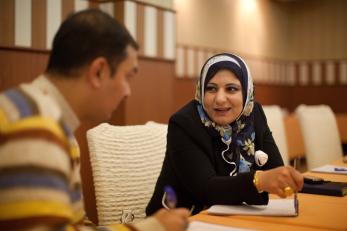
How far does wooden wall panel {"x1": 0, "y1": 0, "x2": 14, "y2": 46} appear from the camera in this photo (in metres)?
3.19

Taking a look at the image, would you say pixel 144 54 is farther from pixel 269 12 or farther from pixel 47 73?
pixel 269 12

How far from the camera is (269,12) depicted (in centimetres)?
807

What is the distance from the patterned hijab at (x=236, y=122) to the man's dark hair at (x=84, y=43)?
96cm

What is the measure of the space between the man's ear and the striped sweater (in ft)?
0.40

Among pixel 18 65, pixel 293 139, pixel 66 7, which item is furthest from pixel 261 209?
pixel 293 139

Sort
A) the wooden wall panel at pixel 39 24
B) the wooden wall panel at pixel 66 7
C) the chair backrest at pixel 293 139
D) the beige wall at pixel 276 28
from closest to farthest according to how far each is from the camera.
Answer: the wooden wall panel at pixel 39 24, the wooden wall panel at pixel 66 7, the chair backrest at pixel 293 139, the beige wall at pixel 276 28

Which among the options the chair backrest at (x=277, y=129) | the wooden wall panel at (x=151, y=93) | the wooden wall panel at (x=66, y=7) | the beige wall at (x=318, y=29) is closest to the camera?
the chair backrest at (x=277, y=129)

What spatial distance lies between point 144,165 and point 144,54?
245 centimetres

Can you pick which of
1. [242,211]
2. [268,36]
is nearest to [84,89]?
[242,211]

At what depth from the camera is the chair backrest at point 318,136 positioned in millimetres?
3100

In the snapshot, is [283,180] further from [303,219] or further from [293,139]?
[293,139]

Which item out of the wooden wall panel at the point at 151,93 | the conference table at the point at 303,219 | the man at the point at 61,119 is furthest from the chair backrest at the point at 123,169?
the wooden wall panel at the point at 151,93

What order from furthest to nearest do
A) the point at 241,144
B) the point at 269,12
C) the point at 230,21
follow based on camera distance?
the point at 269,12 → the point at 230,21 → the point at 241,144

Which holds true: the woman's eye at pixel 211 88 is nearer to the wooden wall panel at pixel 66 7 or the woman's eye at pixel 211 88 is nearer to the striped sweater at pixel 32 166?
the striped sweater at pixel 32 166
